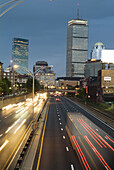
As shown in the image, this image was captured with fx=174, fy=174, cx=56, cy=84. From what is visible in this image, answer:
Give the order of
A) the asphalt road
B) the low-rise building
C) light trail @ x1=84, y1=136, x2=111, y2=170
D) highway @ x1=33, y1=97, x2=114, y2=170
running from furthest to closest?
the low-rise building
the asphalt road
highway @ x1=33, y1=97, x2=114, y2=170
light trail @ x1=84, y1=136, x2=111, y2=170

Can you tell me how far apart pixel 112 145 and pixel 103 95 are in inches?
3307

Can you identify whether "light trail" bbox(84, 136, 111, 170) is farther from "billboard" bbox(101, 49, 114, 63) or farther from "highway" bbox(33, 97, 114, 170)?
"billboard" bbox(101, 49, 114, 63)

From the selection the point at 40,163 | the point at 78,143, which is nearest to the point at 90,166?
the point at 78,143

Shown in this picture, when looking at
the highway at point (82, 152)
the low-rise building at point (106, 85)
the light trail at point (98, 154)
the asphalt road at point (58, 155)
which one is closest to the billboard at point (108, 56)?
the low-rise building at point (106, 85)

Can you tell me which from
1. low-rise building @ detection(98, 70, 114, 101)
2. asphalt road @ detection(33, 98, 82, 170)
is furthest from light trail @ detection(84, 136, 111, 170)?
low-rise building @ detection(98, 70, 114, 101)

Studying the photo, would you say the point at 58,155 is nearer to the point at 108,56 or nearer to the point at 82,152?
the point at 82,152

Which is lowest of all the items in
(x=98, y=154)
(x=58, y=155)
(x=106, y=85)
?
(x=58, y=155)

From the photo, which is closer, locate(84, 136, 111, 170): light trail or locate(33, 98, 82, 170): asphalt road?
locate(84, 136, 111, 170): light trail

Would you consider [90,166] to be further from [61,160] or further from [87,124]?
[87,124]

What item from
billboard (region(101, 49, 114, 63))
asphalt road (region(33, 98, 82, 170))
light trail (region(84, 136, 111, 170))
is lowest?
asphalt road (region(33, 98, 82, 170))

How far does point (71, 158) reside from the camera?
59.2 feet

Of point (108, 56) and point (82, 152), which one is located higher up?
point (108, 56)

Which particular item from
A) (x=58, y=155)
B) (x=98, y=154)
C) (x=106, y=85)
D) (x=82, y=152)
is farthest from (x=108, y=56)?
(x=98, y=154)

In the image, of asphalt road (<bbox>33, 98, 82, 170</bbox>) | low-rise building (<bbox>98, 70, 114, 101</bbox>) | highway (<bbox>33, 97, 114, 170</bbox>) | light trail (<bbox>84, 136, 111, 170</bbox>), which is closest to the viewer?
light trail (<bbox>84, 136, 111, 170</bbox>)
